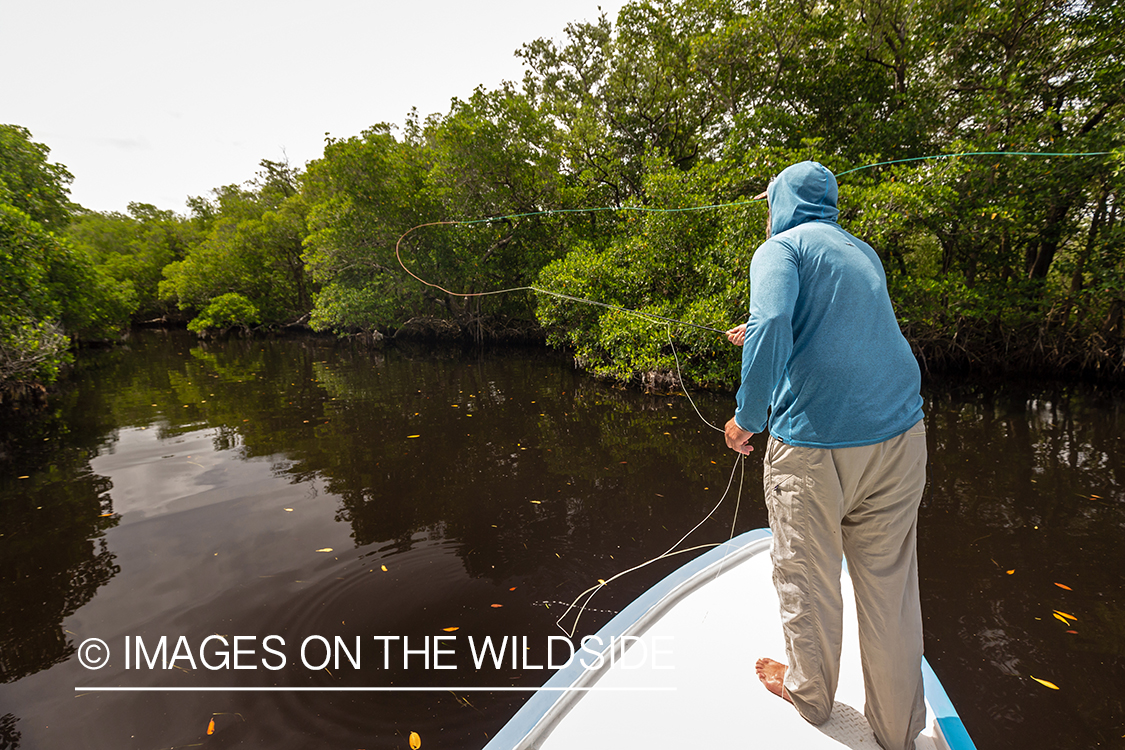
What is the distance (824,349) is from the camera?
59.7 inches

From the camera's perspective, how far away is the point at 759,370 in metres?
1.53

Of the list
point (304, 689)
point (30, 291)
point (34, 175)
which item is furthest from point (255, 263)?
point (304, 689)

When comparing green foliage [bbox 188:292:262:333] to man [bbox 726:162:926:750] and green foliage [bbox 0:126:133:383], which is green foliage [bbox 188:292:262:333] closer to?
green foliage [bbox 0:126:133:383]

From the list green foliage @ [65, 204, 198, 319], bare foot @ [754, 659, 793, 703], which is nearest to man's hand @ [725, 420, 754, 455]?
bare foot @ [754, 659, 793, 703]

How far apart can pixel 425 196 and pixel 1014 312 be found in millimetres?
18307

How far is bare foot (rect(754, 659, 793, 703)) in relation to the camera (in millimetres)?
1773

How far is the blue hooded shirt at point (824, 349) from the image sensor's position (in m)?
1.48

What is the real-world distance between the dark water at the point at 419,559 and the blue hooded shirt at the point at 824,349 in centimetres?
200

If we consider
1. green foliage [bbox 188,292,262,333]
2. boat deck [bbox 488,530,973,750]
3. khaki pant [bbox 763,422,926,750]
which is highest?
green foliage [bbox 188,292,262,333]

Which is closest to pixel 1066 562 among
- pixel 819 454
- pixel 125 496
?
pixel 819 454
